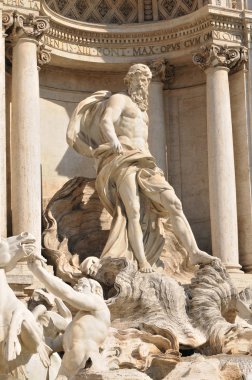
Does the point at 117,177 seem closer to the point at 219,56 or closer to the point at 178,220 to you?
the point at 178,220

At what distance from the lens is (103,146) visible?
20.2 m

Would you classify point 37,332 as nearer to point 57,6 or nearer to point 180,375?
point 180,375

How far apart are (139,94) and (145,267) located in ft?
10.5

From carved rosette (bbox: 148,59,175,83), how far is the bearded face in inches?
74.5

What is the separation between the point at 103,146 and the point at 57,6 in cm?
363

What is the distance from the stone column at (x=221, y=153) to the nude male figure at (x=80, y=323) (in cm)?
649

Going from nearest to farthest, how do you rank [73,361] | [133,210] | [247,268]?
[73,361] → [133,210] → [247,268]

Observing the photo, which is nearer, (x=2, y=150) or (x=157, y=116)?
(x=2, y=150)

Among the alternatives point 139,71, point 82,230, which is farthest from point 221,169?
point 82,230

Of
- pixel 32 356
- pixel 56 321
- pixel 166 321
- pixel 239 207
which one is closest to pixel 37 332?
pixel 32 356

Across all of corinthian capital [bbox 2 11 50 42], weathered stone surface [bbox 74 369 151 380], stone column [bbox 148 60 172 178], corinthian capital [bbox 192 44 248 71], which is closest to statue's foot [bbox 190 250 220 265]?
stone column [bbox 148 60 172 178]

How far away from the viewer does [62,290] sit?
14812 millimetres

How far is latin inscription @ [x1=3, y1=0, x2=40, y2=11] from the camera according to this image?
806 inches

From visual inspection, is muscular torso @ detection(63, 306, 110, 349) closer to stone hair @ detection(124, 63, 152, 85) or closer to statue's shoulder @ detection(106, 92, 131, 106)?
statue's shoulder @ detection(106, 92, 131, 106)
